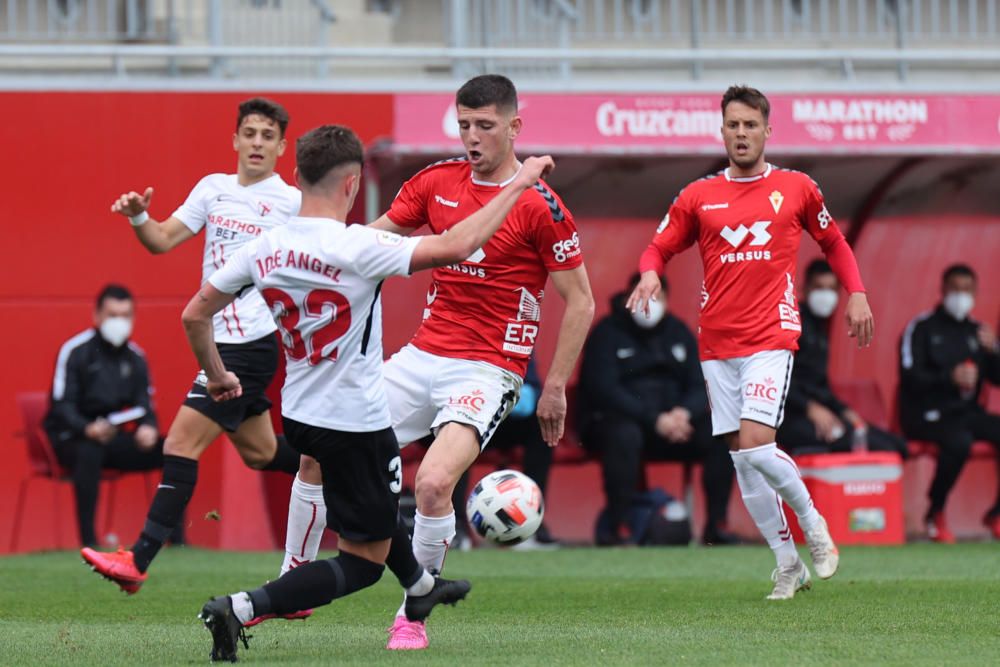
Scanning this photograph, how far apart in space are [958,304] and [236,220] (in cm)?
624

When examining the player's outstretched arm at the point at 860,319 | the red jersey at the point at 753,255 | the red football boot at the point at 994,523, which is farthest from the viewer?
the red football boot at the point at 994,523

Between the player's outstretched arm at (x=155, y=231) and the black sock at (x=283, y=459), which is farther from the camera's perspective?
the black sock at (x=283, y=459)

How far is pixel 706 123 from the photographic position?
1163 cm

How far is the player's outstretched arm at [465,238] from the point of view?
207 inches

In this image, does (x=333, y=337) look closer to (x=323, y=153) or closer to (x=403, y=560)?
(x=323, y=153)

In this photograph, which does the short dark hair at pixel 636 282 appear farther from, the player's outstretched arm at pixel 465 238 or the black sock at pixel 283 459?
the player's outstretched arm at pixel 465 238

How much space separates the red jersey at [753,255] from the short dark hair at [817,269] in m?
4.34

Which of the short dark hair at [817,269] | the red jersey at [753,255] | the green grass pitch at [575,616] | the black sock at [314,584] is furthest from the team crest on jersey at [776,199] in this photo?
the short dark hair at [817,269]

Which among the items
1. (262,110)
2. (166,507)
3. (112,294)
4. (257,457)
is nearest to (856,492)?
(257,457)

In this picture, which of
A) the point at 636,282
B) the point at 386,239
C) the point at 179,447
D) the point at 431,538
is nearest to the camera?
the point at 386,239

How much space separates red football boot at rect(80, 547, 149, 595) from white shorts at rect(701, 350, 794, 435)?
265cm

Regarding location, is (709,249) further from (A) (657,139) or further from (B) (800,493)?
(A) (657,139)

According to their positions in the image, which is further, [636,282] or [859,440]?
[636,282]

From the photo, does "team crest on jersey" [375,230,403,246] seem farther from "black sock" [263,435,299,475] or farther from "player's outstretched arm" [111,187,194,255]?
"black sock" [263,435,299,475]
